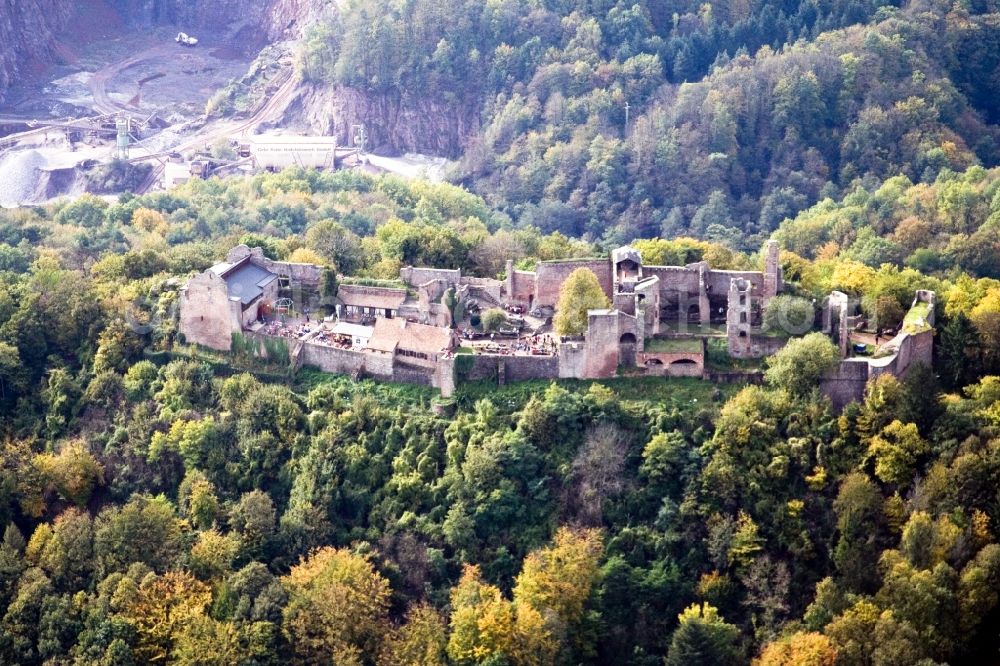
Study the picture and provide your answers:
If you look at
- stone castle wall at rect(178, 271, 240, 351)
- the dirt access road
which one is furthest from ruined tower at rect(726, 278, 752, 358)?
the dirt access road

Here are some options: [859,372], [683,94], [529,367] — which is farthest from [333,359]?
[683,94]

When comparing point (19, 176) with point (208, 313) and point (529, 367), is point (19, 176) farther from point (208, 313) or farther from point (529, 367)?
point (529, 367)

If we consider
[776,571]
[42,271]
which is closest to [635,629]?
[776,571]

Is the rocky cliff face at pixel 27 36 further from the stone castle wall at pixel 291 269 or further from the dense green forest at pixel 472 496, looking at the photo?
the stone castle wall at pixel 291 269

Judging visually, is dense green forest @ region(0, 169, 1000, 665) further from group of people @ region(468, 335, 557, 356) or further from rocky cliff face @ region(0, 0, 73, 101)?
rocky cliff face @ region(0, 0, 73, 101)

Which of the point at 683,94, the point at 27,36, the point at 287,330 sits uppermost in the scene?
the point at 27,36

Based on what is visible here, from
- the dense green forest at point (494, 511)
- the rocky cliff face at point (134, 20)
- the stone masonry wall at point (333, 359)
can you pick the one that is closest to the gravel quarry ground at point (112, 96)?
the rocky cliff face at point (134, 20)
